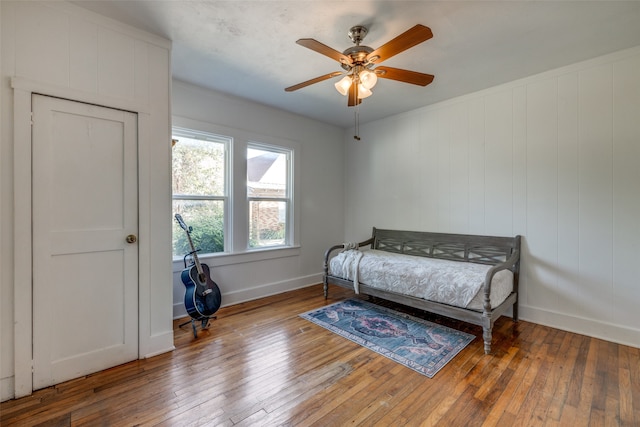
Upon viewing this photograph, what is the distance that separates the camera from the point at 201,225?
329cm

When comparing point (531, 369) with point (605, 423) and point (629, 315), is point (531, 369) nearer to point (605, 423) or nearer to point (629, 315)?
point (605, 423)

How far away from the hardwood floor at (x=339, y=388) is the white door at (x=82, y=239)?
216 millimetres

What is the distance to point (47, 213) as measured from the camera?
1.88 meters

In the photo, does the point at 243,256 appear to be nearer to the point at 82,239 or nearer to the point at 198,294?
the point at 198,294

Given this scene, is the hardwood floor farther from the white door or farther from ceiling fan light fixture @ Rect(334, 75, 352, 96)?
ceiling fan light fixture @ Rect(334, 75, 352, 96)

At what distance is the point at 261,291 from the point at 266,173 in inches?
64.4

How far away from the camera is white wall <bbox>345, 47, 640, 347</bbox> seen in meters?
2.49

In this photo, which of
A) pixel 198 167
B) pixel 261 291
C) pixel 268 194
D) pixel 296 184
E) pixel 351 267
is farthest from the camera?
pixel 296 184

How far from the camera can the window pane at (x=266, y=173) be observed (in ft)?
12.3

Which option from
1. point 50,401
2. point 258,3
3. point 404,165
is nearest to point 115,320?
point 50,401

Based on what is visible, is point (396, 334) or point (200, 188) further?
point (200, 188)

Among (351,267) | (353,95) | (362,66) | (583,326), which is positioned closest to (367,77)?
(362,66)

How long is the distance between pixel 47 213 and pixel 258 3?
203 cm

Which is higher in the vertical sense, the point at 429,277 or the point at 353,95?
the point at 353,95
